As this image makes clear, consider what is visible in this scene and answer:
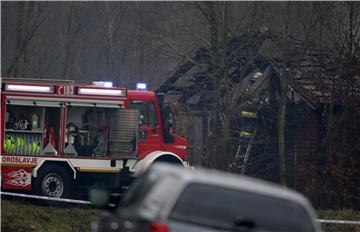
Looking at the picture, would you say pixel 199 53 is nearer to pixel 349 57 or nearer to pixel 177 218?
pixel 349 57

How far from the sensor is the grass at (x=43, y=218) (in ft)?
53.2

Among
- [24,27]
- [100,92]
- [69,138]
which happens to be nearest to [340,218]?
[100,92]

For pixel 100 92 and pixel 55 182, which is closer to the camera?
pixel 55 182

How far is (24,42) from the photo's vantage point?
35094mm

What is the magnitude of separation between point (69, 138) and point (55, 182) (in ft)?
3.42

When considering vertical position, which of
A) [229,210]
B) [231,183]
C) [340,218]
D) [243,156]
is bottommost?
[340,218]

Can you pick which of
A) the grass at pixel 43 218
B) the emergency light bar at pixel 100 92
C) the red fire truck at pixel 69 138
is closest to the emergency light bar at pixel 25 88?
the red fire truck at pixel 69 138

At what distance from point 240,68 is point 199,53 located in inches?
54.3

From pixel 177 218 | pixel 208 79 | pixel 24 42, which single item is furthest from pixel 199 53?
pixel 177 218

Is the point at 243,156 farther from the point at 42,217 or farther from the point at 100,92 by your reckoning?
the point at 42,217

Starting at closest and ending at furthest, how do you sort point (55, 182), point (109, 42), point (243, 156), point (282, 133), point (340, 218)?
point (55, 182), point (340, 218), point (243, 156), point (282, 133), point (109, 42)

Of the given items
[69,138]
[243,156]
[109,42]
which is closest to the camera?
[69,138]

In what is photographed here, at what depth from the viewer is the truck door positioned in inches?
804

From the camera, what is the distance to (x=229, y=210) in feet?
25.4
